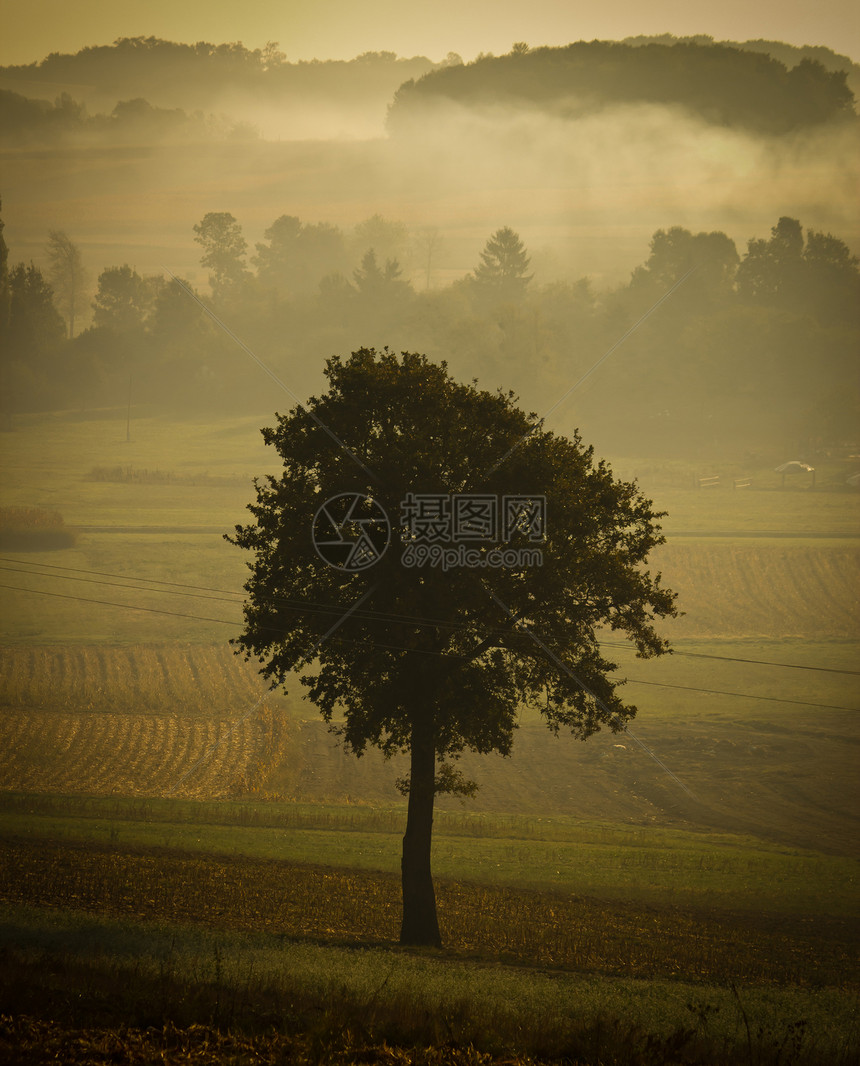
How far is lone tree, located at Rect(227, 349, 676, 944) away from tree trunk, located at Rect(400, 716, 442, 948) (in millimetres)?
43

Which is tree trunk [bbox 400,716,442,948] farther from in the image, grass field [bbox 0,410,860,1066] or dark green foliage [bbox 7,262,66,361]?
dark green foliage [bbox 7,262,66,361]

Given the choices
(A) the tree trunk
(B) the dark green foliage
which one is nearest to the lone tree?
(A) the tree trunk

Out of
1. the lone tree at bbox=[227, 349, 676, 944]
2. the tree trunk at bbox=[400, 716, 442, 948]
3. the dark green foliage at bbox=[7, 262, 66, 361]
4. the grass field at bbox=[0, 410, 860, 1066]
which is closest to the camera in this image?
the grass field at bbox=[0, 410, 860, 1066]

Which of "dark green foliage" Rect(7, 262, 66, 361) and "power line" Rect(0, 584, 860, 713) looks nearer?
"power line" Rect(0, 584, 860, 713)

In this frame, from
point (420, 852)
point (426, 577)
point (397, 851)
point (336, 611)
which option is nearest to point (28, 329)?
point (397, 851)

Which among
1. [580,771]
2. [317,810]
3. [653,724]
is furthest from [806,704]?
[317,810]

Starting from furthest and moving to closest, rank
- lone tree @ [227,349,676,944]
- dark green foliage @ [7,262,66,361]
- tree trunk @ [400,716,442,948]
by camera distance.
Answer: dark green foliage @ [7,262,66,361] < lone tree @ [227,349,676,944] < tree trunk @ [400,716,442,948]

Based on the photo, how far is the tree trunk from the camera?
23.8 m

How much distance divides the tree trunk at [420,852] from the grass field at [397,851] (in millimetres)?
845

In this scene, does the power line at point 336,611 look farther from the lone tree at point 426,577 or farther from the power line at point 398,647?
the power line at point 398,647

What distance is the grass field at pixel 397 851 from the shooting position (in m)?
14.2

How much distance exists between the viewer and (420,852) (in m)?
24.7

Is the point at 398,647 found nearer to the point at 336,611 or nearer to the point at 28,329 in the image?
the point at 336,611

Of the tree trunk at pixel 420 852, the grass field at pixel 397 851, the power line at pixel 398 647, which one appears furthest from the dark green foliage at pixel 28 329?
the tree trunk at pixel 420 852
